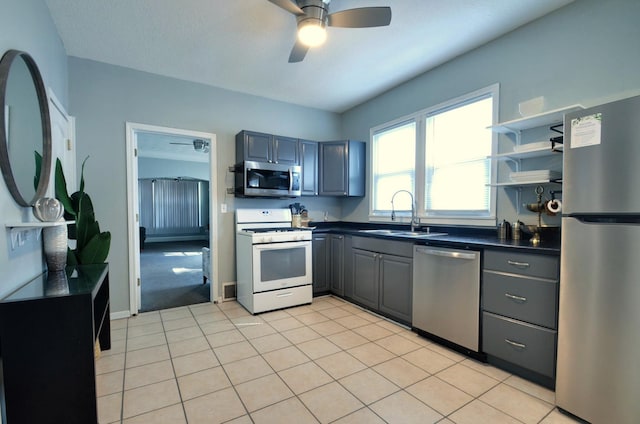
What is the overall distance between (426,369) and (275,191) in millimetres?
2546

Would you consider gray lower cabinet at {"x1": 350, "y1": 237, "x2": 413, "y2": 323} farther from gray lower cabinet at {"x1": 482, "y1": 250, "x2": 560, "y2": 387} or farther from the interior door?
the interior door

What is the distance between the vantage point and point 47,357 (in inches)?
50.6

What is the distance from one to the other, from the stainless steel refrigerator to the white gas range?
2.47 meters

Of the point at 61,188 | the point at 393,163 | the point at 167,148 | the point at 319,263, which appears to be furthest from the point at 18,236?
the point at 167,148

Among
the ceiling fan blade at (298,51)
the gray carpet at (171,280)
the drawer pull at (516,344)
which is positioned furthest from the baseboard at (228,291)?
the drawer pull at (516,344)

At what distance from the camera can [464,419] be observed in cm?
158

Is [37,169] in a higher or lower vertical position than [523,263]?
higher

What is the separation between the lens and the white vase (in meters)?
1.74

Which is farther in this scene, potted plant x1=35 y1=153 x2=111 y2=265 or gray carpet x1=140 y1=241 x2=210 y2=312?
gray carpet x1=140 y1=241 x2=210 y2=312

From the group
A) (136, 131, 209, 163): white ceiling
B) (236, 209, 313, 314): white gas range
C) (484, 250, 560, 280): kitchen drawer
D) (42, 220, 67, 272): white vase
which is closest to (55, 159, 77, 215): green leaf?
(42, 220, 67, 272): white vase

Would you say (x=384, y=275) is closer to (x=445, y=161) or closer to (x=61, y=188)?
(x=445, y=161)

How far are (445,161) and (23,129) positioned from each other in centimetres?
344

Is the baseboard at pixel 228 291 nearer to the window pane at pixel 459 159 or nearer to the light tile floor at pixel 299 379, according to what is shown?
the light tile floor at pixel 299 379

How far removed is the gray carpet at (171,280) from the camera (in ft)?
12.1
